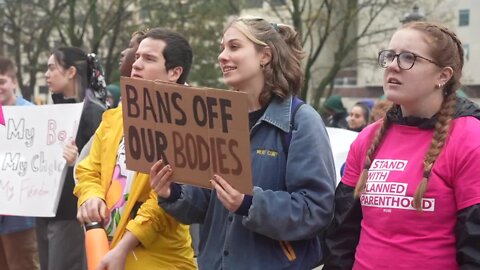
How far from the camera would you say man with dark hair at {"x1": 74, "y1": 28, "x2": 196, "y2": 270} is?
3.52 meters

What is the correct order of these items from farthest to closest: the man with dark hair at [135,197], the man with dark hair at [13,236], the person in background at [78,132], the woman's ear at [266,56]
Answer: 1. the man with dark hair at [13,236]
2. the person in background at [78,132]
3. the man with dark hair at [135,197]
4. the woman's ear at [266,56]

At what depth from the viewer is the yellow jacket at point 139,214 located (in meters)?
3.53

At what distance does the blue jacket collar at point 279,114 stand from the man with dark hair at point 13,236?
312 cm

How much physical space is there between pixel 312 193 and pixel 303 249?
28cm

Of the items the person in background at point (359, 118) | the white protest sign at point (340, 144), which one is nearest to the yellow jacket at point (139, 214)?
the white protest sign at point (340, 144)

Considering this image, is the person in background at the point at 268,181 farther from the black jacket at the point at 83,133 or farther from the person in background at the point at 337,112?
the person in background at the point at 337,112

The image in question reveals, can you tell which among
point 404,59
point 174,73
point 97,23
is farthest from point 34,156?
point 97,23

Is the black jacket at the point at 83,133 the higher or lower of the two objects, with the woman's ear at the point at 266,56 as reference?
lower

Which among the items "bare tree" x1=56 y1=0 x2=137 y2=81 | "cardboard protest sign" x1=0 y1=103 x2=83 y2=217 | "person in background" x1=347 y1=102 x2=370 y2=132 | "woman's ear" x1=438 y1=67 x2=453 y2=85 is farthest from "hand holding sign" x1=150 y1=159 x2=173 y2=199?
"bare tree" x1=56 y1=0 x2=137 y2=81

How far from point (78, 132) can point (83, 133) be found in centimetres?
4

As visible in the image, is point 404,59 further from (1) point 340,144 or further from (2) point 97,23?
(2) point 97,23

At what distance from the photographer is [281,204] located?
296cm

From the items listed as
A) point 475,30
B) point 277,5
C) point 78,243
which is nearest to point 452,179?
point 78,243

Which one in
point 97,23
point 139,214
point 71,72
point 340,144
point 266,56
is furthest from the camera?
point 97,23
